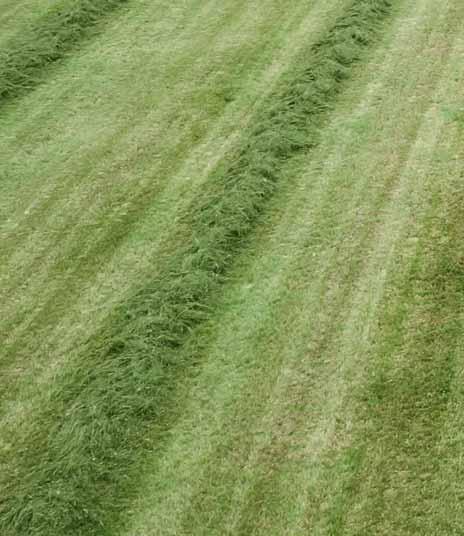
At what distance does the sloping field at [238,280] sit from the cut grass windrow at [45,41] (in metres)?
0.07

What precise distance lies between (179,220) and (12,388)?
2.98 m

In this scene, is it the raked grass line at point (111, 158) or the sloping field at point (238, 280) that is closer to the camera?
the sloping field at point (238, 280)

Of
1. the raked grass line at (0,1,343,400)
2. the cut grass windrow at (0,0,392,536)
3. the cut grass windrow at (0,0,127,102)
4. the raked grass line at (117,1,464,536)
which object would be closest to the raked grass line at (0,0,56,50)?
the cut grass windrow at (0,0,127,102)

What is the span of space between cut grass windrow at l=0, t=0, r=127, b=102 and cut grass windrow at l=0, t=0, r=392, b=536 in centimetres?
448

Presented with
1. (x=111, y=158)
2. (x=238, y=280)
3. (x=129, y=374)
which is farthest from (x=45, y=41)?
(x=129, y=374)

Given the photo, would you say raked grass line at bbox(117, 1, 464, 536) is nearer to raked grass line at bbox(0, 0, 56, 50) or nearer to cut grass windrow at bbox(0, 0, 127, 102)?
cut grass windrow at bbox(0, 0, 127, 102)

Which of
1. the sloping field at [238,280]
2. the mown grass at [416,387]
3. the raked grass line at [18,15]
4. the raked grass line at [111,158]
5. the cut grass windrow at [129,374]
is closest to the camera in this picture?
the mown grass at [416,387]

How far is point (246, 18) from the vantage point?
13758 mm

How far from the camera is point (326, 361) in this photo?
7000 millimetres

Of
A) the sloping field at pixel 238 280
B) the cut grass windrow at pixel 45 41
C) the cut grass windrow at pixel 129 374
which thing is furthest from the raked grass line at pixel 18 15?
the cut grass windrow at pixel 129 374

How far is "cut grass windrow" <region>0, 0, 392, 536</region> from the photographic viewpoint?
5953 millimetres

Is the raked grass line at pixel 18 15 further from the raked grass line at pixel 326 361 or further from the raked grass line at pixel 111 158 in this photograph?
the raked grass line at pixel 326 361

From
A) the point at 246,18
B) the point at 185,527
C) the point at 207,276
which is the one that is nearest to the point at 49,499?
the point at 185,527

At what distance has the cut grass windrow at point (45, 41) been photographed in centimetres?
1243
